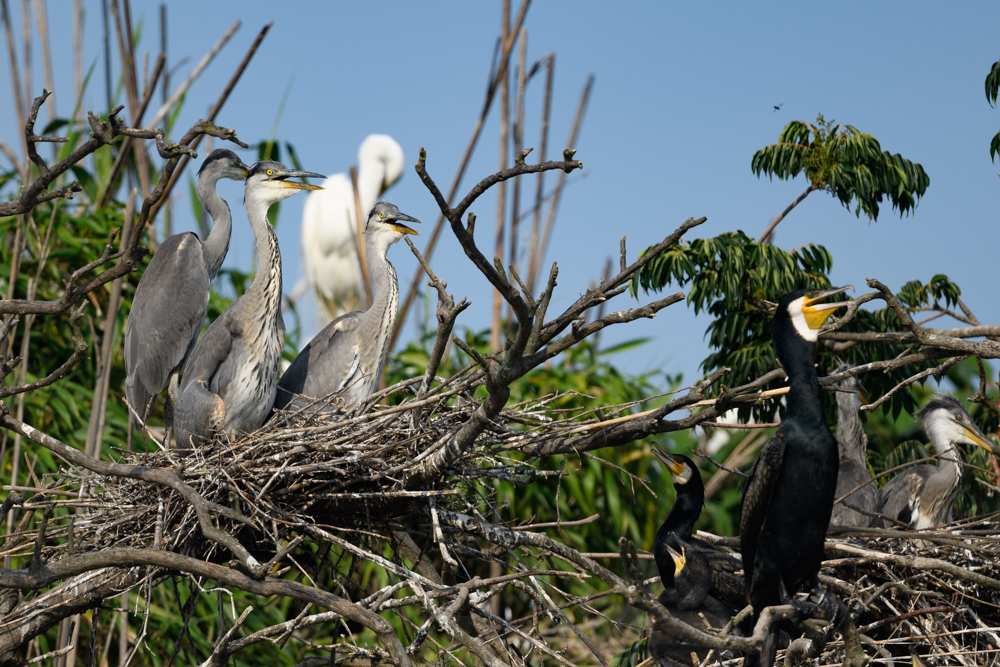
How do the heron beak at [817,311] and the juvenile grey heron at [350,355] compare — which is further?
the juvenile grey heron at [350,355]

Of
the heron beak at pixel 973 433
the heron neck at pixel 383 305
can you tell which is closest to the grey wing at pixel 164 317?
the heron neck at pixel 383 305

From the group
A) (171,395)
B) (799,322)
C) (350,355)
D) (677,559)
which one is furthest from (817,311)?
(171,395)

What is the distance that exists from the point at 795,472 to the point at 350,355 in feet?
7.20

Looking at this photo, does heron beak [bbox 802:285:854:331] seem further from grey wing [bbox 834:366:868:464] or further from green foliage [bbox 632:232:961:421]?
grey wing [bbox 834:366:868:464]

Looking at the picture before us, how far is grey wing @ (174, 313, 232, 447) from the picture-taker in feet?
12.3

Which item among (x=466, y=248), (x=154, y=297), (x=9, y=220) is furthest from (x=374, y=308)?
(x=9, y=220)

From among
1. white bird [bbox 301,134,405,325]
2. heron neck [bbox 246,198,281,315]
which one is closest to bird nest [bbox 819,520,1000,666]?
heron neck [bbox 246,198,281,315]

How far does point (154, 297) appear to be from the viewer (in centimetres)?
425

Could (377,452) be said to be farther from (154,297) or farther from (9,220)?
(9,220)

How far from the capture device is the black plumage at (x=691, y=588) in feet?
11.6

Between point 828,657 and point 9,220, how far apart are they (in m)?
5.71

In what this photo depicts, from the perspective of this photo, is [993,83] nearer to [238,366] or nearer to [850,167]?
[850,167]

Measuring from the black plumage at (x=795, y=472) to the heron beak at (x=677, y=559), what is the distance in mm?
725

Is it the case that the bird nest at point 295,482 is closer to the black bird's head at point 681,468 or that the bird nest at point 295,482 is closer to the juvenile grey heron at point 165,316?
the juvenile grey heron at point 165,316
